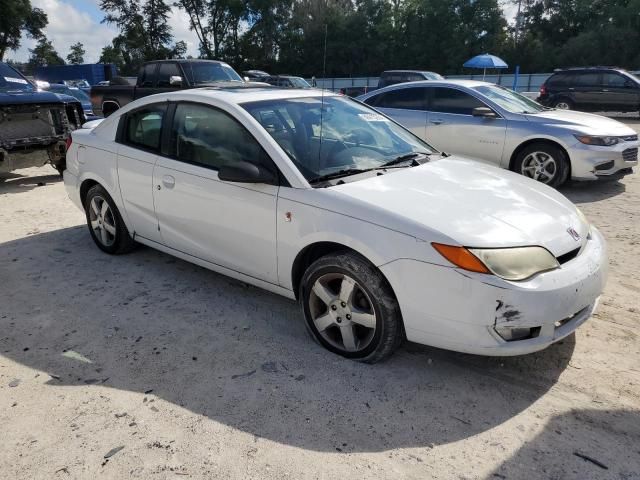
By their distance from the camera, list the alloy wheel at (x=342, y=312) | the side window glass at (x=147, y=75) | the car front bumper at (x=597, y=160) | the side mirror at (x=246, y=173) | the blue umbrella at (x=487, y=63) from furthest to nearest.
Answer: the blue umbrella at (x=487, y=63)
the side window glass at (x=147, y=75)
the car front bumper at (x=597, y=160)
the side mirror at (x=246, y=173)
the alloy wheel at (x=342, y=312)

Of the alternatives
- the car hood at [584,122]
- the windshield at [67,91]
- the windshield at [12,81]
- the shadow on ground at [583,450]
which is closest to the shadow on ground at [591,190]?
the car hood at [584,122]

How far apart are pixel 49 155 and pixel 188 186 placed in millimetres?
5597

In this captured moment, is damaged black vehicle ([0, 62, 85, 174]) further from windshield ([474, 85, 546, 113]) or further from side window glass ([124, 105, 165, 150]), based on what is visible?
windshield ([474, 85, 546, 113])

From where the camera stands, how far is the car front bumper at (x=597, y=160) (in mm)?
7082

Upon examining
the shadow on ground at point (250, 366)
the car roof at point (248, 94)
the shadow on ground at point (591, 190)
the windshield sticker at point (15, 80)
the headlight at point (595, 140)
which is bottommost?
the shadow on ground at point (250, 366)

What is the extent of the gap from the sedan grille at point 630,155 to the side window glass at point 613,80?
11777 millimetres

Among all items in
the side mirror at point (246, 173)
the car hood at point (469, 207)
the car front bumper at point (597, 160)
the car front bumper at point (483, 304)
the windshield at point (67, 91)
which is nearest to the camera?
the car front bumper at point (483, 304)

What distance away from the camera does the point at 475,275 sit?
8.82 ft

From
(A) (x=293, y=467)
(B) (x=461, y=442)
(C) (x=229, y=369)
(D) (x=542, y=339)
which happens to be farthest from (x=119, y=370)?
(D) (x=542, y=339)

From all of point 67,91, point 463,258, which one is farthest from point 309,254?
point 67,91

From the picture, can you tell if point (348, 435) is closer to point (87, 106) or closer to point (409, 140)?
point (409, 140)

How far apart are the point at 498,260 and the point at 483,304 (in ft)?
0.80

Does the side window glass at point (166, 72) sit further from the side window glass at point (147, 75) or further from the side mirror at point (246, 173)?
the side mirror at point (246, 173)

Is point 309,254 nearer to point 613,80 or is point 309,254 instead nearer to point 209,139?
point 209,139
